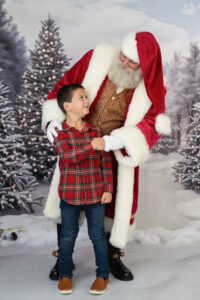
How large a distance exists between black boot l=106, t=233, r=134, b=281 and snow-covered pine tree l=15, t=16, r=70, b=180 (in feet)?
5.34

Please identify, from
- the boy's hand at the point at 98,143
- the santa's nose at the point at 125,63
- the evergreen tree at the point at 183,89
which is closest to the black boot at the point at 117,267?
the boy's hand at the point at 98,143

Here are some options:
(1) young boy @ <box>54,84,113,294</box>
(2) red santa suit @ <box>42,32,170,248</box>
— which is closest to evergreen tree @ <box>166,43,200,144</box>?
(2) red santa suit @ <box>42,32,170,248</box>

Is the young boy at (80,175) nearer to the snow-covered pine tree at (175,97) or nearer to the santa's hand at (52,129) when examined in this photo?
the santa's hand at (52,129)

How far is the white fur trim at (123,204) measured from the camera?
2.32 meters

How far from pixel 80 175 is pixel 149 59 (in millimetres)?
744

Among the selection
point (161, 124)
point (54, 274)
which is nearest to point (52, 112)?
point (161, 124)

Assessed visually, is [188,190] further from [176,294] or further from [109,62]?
[109,62]

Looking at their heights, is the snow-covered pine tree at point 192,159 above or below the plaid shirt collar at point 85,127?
below

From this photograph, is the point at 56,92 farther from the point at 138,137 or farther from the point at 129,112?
the point at 138,137

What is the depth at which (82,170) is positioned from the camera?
2.19 metres

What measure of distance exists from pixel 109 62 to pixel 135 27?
1.83m

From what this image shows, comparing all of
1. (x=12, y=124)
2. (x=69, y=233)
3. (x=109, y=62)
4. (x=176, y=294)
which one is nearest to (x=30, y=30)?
(x=12, y=124)

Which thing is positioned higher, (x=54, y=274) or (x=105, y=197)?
(x=105, y=197)

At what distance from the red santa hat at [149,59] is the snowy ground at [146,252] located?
3.37 feet
